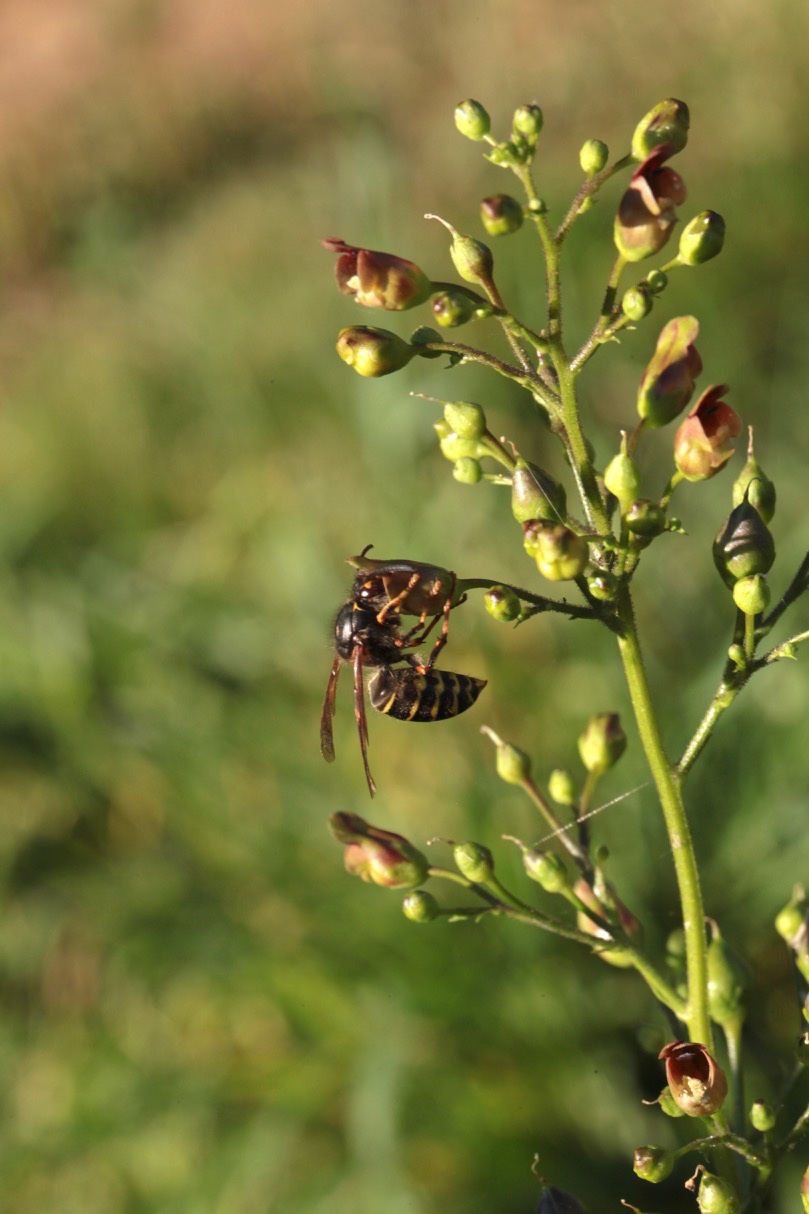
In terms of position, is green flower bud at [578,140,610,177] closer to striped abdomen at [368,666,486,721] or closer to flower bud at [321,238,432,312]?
flower bud at [321,238,432,312]

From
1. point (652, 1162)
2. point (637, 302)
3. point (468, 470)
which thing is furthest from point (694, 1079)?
point (637, 302)

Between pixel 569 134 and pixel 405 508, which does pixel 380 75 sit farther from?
pixel 405 508

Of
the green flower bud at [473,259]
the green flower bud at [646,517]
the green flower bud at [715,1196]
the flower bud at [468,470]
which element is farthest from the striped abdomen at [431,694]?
the green flower bud at [715,1196]

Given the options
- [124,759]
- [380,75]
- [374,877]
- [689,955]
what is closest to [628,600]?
[689,955]

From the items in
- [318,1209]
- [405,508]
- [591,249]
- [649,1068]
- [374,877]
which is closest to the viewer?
[374,877]

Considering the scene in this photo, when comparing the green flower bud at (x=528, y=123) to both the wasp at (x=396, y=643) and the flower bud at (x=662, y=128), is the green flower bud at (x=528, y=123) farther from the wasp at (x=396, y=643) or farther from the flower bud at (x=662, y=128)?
the wasp at (x=396, y=643)

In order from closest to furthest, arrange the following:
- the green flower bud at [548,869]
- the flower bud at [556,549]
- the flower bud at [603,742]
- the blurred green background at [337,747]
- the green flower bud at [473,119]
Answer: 1. the flower bud at [556,549]
2. the green flower bud at [473,119]
3. the green flower bud at [548,869]
4. the flower bud at [603,742]
5. the blurred green background at [337,747]

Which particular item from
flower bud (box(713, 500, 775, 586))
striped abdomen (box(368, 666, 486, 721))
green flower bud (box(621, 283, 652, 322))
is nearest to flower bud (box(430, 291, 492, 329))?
green flower bud (box(621, 283, 652, 322))

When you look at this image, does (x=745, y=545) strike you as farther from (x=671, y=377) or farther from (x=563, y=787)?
(x=563, y=787)
